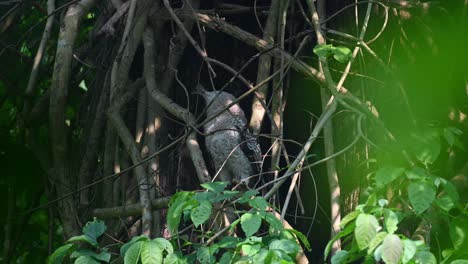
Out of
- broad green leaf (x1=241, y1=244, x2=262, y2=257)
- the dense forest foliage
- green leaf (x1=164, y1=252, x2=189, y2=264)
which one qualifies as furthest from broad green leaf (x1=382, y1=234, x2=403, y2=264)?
the dense forest foliage

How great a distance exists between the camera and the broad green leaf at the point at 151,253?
2.24 metres

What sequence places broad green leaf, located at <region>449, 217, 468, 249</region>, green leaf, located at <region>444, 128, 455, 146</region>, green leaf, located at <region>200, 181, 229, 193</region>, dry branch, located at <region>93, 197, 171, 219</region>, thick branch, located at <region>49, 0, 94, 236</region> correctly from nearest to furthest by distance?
green leaf, located at <region>200, 181, 229, 193</region>, broad green leaf, located at <region>449, 217, 468, 249</region>, green leaf, located at <region>444, 128, 455, 146</region>, dry branch, located at <region>93, 197, 171, 219</region>, thick branch, located at <region>49, 0, 94, 236</region>

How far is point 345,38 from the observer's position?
3.69 metres

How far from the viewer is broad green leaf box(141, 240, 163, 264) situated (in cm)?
224

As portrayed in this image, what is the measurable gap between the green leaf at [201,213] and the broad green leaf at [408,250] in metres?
0.58

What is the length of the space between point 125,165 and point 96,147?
0.17 meters

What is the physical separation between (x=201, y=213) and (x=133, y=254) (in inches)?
9.3

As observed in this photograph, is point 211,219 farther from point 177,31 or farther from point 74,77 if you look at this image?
point 74,77

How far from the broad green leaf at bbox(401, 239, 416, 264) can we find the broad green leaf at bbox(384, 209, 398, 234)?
0.19 ft

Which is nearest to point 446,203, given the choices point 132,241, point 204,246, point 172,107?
point 204,246

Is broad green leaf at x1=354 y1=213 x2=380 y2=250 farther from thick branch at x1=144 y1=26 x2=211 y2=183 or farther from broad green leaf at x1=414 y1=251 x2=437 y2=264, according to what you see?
thick branch at x1=144 y1=26 x2=211 y2=183

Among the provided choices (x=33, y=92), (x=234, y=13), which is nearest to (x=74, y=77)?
(x=33, y=92)

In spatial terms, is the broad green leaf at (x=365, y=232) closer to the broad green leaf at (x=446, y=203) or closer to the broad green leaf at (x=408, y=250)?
the broad green leaf at (x=408, y=250)

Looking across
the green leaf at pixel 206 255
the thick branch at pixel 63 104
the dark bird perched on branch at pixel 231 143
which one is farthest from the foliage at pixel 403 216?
the thick branch at pixel 63 104
